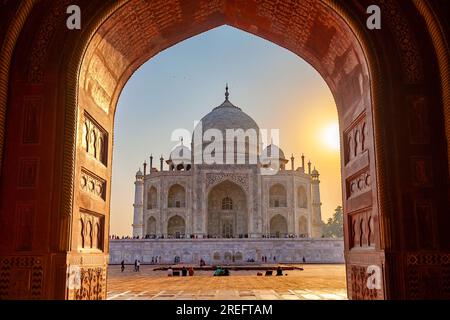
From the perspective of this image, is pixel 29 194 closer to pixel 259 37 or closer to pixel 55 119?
pixel 55 119

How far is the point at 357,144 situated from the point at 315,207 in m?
36.2

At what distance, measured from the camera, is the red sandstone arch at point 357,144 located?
6.45 m

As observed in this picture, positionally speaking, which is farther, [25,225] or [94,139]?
[94,139]

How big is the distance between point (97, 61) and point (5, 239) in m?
3.07

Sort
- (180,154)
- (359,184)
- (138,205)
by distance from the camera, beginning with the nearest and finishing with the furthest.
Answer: (359,184) → (138,205) → (180,154)

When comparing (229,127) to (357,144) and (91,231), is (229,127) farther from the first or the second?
(91,231)

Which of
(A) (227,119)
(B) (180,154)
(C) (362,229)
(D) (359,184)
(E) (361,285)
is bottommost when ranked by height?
(E) (361,285)

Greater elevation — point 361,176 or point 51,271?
point 361,176

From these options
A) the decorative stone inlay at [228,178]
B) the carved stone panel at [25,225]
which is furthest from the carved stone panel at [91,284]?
the decorative stone inlay at [228,178]

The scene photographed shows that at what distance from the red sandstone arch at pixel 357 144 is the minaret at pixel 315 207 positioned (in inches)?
1410

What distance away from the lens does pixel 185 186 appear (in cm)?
4075

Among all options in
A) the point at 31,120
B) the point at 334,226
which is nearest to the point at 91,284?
the point at 31,120

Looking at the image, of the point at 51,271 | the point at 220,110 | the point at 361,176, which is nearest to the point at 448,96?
the point at 361,176

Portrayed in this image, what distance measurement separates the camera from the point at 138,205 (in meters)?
44.2
